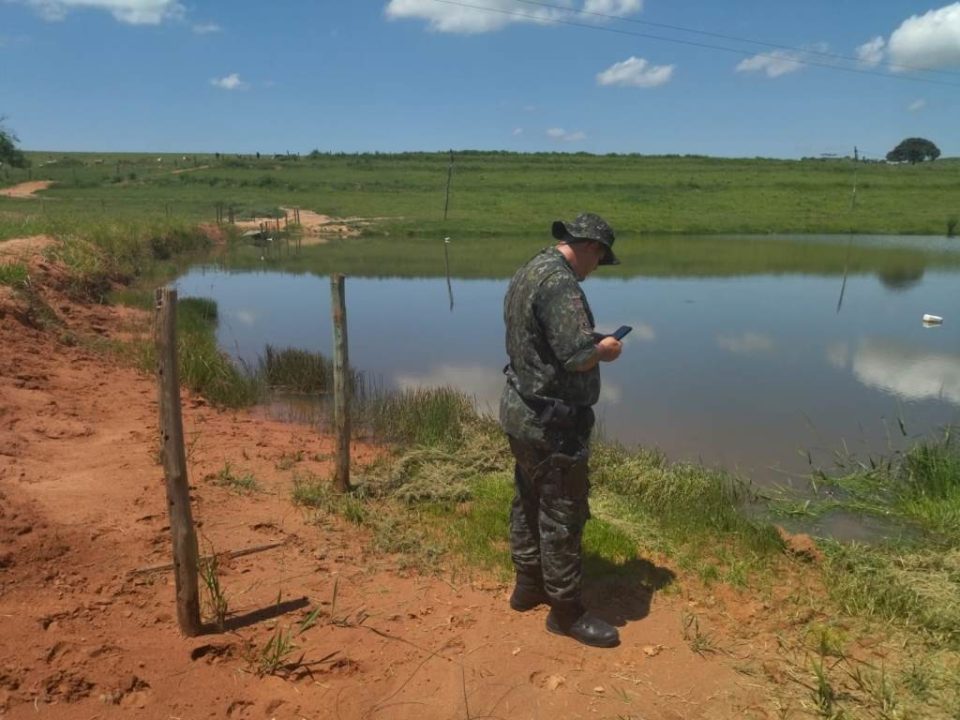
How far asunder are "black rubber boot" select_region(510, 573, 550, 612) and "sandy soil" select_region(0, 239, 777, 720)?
0.05m

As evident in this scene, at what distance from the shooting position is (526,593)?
13.3ft

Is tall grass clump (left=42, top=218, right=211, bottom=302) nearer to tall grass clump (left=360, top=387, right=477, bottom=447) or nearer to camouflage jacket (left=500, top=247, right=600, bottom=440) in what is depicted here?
tall grass clump (left=360, top=387, right=477, bottom=447)

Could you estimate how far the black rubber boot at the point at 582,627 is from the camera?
12.2 ft

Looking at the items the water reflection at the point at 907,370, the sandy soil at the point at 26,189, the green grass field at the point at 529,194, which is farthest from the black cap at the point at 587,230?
the sandy soil at the point at 26,189

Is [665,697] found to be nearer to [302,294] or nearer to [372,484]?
[372,484]

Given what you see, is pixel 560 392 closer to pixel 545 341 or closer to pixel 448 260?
pixel 545 341

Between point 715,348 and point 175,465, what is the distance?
985 centimetres

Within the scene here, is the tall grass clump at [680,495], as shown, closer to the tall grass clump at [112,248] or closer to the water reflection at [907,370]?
the water reflection at [907,370]

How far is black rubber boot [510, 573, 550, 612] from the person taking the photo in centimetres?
404

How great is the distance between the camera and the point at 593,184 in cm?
4747

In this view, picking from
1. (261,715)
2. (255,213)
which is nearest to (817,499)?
(261,715)

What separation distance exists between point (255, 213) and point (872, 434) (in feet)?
106

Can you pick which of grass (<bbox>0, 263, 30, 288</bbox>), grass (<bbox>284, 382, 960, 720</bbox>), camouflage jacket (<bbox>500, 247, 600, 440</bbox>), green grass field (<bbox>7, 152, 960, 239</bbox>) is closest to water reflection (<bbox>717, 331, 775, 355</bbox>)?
grass (<bbox>284, 382, 960, 720</bbox>)

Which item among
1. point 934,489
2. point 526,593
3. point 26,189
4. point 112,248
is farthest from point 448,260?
point 26,189
